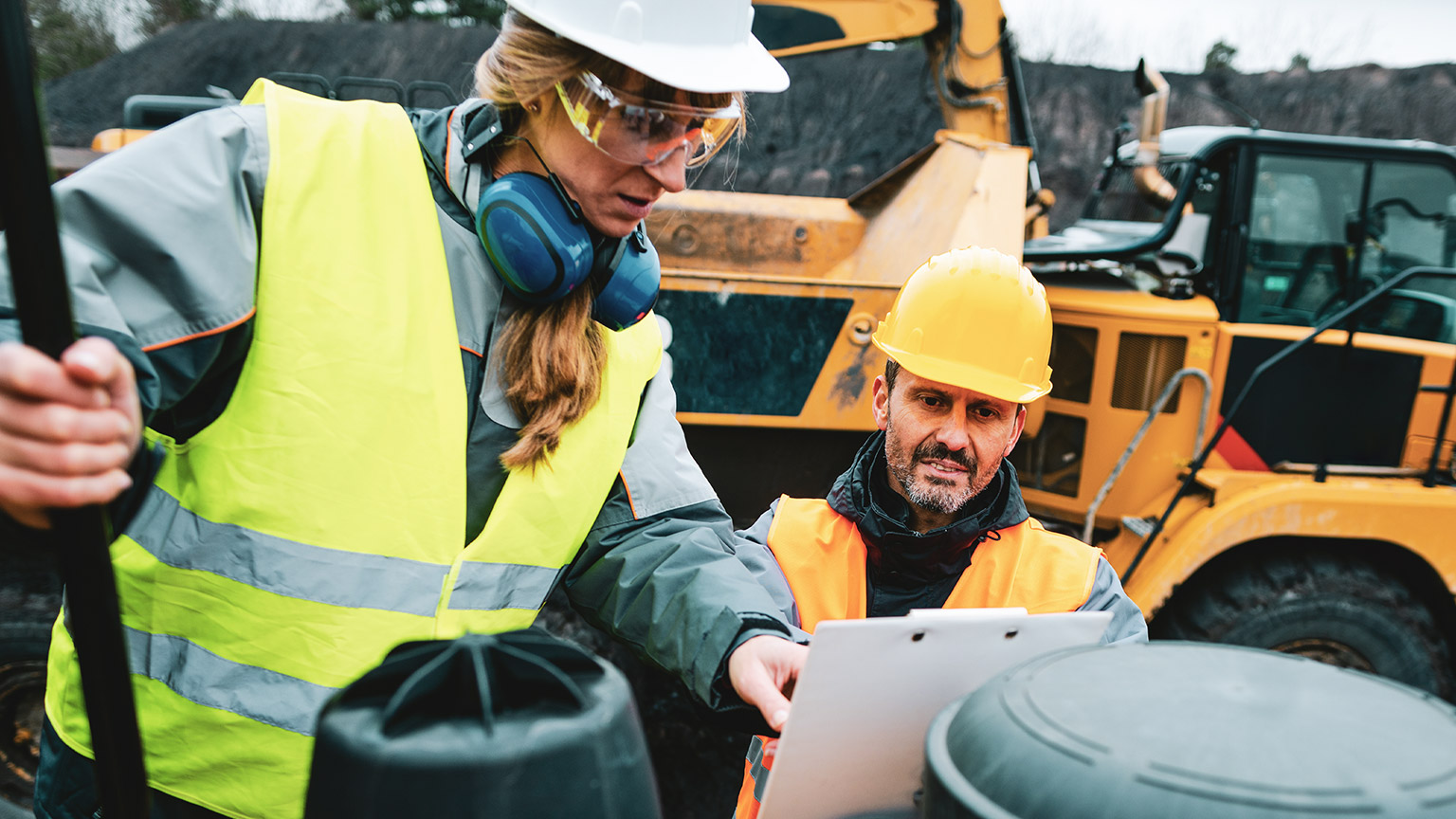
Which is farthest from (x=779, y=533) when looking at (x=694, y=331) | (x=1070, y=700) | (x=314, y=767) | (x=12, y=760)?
(x=12, y=760)

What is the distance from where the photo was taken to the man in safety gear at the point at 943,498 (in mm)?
2082

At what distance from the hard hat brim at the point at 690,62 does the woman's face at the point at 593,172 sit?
11cm

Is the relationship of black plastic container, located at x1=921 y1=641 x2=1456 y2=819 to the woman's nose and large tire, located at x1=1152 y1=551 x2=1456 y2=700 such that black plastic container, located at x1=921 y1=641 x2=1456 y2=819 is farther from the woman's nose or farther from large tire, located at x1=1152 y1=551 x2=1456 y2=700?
large tire, located at x1=1152 y1=551 x2=1456 y2=700

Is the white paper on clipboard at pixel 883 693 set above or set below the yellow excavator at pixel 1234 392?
above

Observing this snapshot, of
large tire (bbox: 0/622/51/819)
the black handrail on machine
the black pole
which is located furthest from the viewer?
the black handrail on machine

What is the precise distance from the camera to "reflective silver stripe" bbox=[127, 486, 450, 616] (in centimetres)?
131

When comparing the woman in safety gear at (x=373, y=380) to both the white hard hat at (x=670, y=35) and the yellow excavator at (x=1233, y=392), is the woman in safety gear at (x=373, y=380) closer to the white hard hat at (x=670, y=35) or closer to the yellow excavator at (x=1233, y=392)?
the white hard hat at (x=670, y=35)

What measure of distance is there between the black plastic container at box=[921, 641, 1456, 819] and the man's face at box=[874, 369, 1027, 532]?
44.5 inches

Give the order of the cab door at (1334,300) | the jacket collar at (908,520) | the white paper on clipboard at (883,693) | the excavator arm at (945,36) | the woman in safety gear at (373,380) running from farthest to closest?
the excavator arm at (945,36) < the cab door at (1334,300) < the jacket collar at (908,520) < the woman in safety gear at (373,380) < the white paper on clipboard at (883,693)

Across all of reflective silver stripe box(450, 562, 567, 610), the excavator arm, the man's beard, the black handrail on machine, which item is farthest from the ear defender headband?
the excavator arm

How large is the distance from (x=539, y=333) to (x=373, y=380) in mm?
264

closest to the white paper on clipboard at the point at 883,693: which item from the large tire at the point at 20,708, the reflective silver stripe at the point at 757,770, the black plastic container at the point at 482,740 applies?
the black plastic container at the point at 482,740

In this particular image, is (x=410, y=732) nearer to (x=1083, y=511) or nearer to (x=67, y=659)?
(x=67, y=659)

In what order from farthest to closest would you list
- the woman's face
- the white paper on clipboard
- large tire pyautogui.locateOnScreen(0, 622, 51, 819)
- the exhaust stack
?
the exhaust stack
large tire pyautogui.locateOnScreen(0, 622, 51, 819)
the woman's face
the white paper on clipboard
